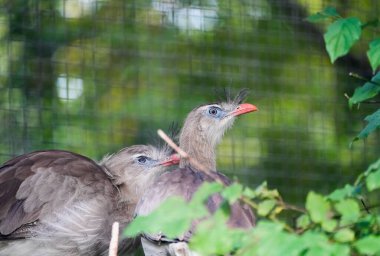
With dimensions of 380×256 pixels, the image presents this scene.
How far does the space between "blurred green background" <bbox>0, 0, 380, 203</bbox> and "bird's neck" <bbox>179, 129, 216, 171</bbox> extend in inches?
64.9

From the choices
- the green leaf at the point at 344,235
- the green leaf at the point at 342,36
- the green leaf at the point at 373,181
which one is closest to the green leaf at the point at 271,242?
the green leaf at the point at 344,235

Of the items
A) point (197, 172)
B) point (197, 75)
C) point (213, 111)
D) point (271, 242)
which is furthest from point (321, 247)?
point (197, 75)

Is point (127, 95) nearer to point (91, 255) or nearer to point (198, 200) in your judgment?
point (91, 255)

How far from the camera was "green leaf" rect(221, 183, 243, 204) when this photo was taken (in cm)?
221

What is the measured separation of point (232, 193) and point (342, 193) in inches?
A: 11.2

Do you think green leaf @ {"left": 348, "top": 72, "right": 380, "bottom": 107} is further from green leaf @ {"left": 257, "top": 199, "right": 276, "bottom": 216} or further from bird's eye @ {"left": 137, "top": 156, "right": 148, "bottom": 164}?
bird's eye @ {"left": 137, "top": 156, "right": 148, "bottom": 164}

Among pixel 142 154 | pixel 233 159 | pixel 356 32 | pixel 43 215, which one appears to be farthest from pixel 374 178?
pixel 233 159

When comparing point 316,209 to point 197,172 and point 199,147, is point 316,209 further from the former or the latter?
point 199,147

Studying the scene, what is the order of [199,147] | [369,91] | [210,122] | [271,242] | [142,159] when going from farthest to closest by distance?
[142,159] → [210,122] → [199,147] → [369,91] → [271,242]

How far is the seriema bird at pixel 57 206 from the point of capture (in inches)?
176

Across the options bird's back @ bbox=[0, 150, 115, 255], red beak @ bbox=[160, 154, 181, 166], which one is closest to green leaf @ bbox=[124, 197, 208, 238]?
bird's back @ bbox=[0, 150, 115, 255]

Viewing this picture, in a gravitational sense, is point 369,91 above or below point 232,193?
above

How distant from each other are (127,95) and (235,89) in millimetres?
679

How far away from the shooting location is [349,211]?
2252 mm
